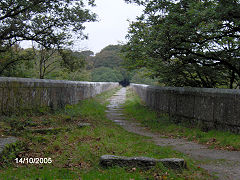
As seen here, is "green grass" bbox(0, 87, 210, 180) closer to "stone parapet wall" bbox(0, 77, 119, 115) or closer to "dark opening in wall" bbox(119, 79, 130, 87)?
"stone parapet wall" bbox(0, 77, 119, 115)

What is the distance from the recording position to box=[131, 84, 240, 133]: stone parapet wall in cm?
767

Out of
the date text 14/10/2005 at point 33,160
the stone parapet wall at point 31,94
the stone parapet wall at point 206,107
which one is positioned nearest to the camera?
the date text 14/10/2005 at point 33,160

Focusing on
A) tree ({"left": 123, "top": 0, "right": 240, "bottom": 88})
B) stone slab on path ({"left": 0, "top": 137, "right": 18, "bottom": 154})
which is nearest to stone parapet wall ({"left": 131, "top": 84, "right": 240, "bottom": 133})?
tree ({"left": 123, "top": 0, "right": 240, "bottom": 88})

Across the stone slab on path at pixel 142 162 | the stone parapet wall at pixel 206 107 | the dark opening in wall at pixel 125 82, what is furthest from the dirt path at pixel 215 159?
the dark opening in wall at pixel 125 82

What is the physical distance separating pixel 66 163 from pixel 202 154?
3113 mm

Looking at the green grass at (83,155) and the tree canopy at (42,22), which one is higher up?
the tree canopy at (42,22)

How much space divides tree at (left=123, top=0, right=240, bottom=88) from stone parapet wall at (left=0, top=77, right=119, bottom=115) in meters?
4.04

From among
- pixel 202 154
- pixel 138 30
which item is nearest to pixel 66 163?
pixel 202 154

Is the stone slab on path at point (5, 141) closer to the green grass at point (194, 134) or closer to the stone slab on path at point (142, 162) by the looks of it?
the stone slab on path at point (142, 162)

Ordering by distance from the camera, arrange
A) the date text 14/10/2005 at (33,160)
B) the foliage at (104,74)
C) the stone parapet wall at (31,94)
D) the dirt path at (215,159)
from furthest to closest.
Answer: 1. the foliage at (104,74)
2. the stone parapet wall at (31,94)
3. the date text 14/10/2005 at (33,160)
4. the dirt path at (215,159)

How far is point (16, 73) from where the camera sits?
17766mm

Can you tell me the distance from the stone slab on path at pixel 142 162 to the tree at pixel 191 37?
429cm

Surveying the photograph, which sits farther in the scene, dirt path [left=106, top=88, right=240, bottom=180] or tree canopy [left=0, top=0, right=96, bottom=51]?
tree canopy [left=0, top=0, right=96, bottom=51]

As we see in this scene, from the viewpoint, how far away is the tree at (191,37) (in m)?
7.58
